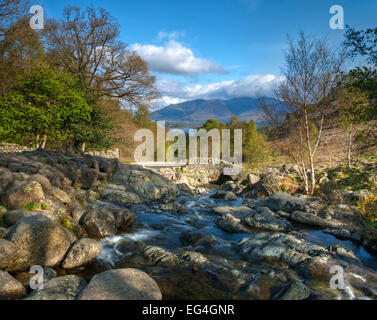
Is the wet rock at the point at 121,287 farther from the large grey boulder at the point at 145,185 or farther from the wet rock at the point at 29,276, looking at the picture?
the large grey boulder at the point at 145,185

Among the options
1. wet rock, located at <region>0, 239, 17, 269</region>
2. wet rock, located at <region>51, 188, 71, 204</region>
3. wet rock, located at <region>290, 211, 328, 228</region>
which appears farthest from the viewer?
wet rock, located at <region>290, 211, 328, 228</region>

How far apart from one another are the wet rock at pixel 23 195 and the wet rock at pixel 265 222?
7.17 metres

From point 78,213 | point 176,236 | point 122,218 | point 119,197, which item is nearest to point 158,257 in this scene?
point 176,236

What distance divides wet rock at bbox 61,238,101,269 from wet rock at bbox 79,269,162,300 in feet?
4.35

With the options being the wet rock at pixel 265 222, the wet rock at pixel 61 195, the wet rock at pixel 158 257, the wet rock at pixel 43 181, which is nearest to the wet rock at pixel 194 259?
the wet rock at pixel 158 257

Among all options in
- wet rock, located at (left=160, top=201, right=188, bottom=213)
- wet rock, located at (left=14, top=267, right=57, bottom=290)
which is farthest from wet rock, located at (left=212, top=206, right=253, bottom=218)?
wet rock, located at (left=14, top=267, right=57, bottom=290)

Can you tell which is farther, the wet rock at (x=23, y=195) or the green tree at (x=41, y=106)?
the green tree at (x=41, y=106)

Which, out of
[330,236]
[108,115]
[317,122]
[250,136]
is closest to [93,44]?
[108,115]

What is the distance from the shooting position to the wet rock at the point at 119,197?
10.5 meters

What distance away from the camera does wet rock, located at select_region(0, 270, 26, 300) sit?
3728 millimetres

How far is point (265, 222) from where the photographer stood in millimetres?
8828

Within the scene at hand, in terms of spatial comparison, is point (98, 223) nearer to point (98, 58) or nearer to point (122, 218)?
point (122, 218)

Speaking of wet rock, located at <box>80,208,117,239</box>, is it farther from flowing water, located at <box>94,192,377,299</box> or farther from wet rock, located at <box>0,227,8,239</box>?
wet rock, located at <box>0,227,8,239</box>
